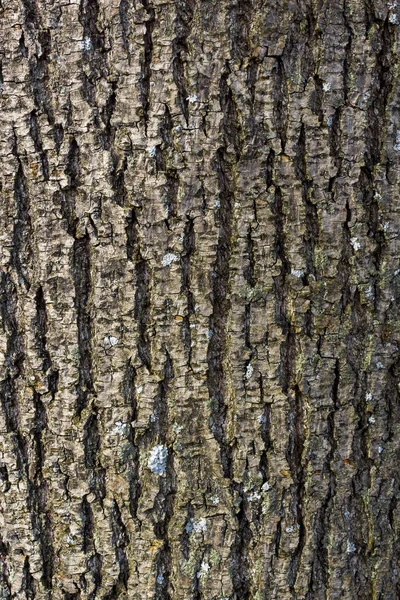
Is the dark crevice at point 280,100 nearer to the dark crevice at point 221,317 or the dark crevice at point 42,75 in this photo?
the dark crevice at point 221,317

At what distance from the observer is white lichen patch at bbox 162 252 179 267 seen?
150cm

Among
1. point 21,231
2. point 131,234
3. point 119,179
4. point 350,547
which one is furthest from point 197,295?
point 350,547

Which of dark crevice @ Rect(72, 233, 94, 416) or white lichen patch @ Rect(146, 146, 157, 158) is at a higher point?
white lichen patch @ Rect(146, 146, 157, 158)

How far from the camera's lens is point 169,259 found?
1501mm

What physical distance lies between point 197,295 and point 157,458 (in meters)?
0.41

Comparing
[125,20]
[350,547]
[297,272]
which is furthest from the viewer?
[350,547]

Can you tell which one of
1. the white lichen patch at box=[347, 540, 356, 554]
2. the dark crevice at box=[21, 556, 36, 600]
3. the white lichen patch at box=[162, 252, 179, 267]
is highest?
the white lichen patch at box=[162, 252, 179, 267]

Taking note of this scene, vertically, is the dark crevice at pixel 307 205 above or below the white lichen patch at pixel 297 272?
above

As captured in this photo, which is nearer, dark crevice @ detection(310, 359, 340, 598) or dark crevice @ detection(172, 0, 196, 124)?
dark crevice @ detection(172, 0, 196, 124)

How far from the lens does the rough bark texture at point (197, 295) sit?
1.46m

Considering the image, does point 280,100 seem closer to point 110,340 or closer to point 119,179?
point 119,179

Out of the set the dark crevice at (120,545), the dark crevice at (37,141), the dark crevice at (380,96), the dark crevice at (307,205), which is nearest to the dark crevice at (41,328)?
the dark crevice at (37,141)

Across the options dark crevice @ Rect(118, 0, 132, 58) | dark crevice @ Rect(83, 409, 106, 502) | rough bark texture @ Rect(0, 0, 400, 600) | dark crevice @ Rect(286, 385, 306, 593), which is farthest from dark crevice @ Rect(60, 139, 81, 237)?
dark crevice @ Rect(286, 385, 306, 593)

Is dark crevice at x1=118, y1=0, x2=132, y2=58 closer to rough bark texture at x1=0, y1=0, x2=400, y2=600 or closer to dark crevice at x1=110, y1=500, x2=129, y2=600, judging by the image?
rough bark texture at x1=0, y1=0, x2=400, y2=600
